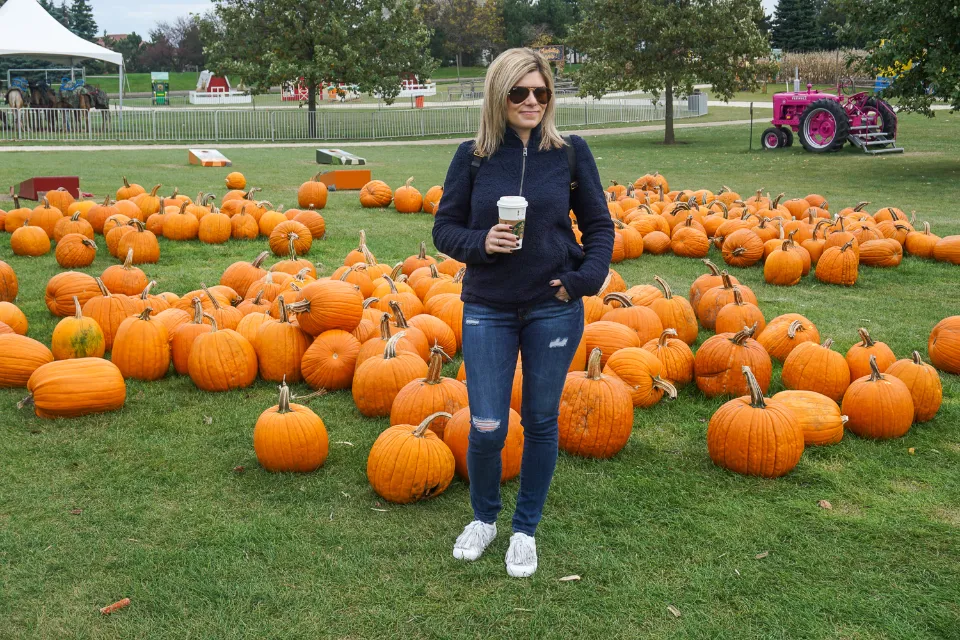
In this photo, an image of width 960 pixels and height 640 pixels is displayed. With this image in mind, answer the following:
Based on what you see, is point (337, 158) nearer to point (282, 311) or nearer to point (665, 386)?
point (282, 311)

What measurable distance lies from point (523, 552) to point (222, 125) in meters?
28.9

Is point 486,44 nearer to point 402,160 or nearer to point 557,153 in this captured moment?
point 402,160

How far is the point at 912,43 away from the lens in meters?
15.6

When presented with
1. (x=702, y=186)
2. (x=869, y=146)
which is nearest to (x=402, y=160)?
(x=702, y=186)

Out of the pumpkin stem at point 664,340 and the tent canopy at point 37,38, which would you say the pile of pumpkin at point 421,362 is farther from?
the tent canopy at point 37,38

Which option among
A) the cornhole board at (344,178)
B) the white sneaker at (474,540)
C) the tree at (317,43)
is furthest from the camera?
the tree at (317,43)

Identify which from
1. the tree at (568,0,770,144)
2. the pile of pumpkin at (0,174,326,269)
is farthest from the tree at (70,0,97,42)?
the pile of pumpkin at (0,174,326,269)

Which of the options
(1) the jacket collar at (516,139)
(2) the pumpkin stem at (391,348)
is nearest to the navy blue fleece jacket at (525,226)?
(1) the jacket collar at (516,139)

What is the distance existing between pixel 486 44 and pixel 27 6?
160ft

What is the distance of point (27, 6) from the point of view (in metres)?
30.4

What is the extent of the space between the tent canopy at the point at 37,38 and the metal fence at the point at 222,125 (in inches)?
76.9

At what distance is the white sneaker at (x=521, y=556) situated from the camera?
138 inches

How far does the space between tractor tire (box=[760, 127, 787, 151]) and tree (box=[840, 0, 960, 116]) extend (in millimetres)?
6228

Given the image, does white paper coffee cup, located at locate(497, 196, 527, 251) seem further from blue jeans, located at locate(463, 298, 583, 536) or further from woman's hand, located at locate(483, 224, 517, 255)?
blue jeans, located at locate(463, 298, 583, 536)
